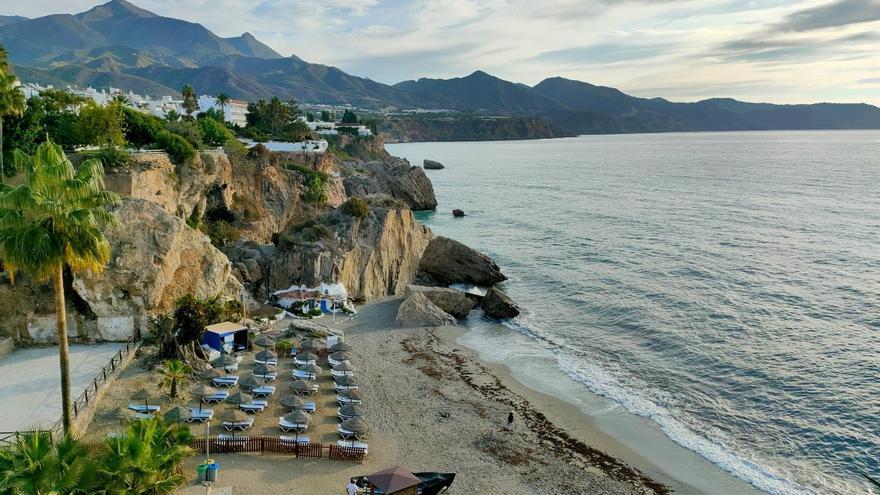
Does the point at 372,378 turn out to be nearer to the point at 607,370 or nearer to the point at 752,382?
the point at 607,370

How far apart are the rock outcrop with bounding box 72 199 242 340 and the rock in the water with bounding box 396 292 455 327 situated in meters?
13.9

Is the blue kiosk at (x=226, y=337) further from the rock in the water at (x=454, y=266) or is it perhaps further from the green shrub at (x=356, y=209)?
the rock in the water at (x=454, y=266)

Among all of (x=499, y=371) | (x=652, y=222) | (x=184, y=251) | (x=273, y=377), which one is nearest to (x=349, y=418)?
(x=273, y=377)

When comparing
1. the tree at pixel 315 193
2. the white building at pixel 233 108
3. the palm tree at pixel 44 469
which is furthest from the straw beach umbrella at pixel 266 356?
the white building at pixel 233 108

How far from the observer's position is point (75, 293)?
25969 mm

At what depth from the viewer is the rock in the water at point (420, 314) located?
38781 millimetres

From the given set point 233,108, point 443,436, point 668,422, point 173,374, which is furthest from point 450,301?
point 233,108

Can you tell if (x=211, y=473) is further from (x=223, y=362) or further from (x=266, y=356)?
(x=266, y=356)

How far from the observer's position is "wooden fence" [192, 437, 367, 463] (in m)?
20.5

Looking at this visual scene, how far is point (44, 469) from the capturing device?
39.0 ft

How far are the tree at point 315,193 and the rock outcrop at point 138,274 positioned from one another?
105 feet

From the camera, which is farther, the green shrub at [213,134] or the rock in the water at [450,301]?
the green shrub at [213,134]

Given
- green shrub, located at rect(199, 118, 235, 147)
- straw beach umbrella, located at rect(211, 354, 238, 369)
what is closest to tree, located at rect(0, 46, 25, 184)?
straw beach umbrella, located at rect(211, 354, 238, 369)

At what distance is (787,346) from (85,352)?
123ft
